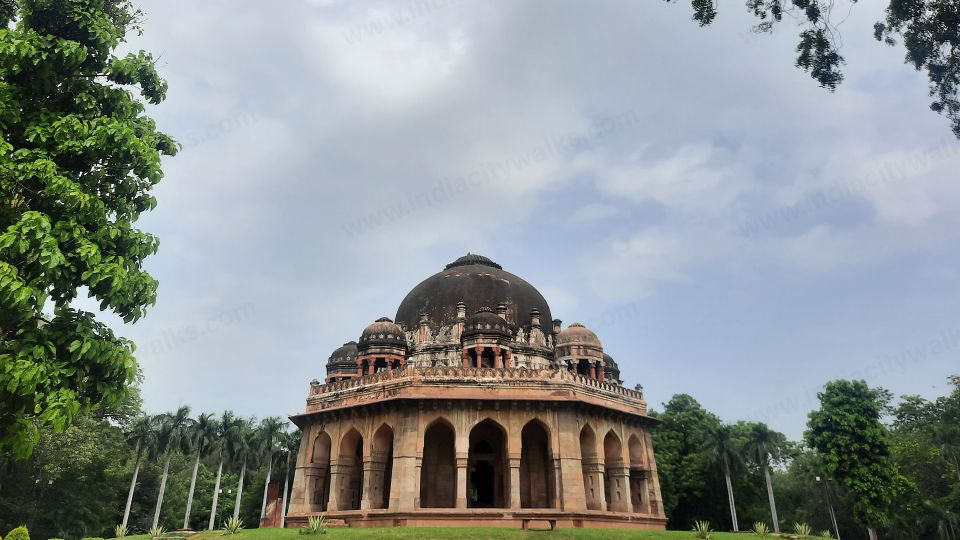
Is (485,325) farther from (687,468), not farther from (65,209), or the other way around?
(687,468)

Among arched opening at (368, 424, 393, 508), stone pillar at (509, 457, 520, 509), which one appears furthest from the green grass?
arched opening at (368, 424, 393, 508)

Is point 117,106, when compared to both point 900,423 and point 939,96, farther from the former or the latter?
point 900,423

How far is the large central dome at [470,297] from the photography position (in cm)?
2692

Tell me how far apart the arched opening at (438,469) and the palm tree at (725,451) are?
17.3 m

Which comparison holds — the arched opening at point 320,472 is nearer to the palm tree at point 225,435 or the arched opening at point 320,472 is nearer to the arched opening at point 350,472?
the arched opening at point 350,472

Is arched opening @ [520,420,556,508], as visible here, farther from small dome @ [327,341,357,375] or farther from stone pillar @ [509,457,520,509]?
small dome @ [327,341,357,375]

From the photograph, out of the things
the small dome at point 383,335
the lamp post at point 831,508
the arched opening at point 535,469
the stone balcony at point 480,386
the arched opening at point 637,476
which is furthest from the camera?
the lamp post at point 831,508

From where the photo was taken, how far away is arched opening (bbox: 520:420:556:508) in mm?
22766

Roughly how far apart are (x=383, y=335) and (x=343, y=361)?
3.87 m

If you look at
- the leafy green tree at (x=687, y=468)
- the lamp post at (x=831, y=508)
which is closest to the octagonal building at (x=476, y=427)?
the leafy green tree at (x=687, y=468)

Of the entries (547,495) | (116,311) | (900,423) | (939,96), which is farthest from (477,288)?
(900,423)

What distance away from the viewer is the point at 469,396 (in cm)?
2133

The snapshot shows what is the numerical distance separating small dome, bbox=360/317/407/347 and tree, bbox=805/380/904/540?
19645 mm

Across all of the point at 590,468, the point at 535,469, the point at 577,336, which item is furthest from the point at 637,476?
the point at 577,336
